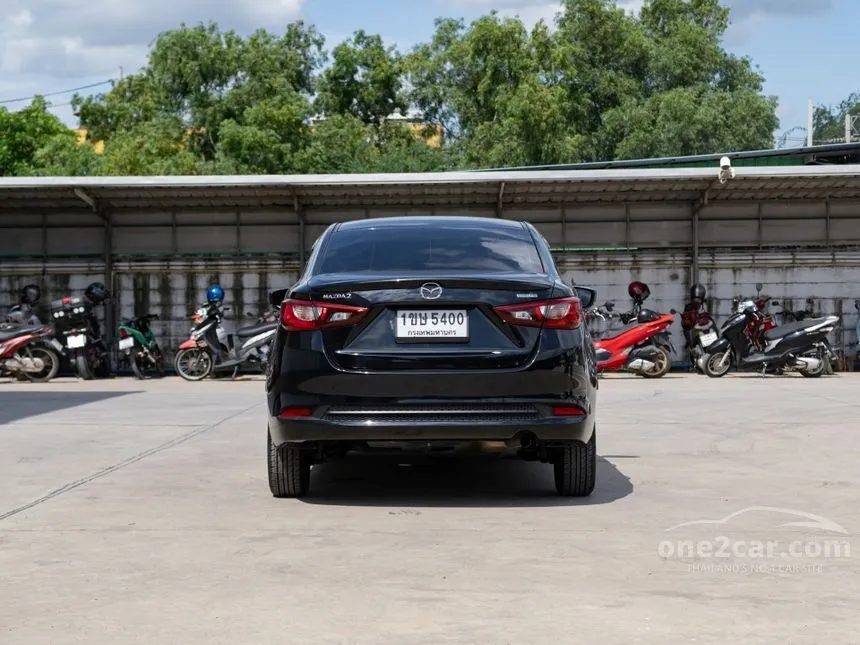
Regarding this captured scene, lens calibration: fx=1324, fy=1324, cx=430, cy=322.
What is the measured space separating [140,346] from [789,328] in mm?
9869

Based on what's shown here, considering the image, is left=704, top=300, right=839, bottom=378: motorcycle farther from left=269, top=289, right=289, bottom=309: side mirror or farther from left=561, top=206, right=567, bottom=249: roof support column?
left=269, top=289, right=289, bottom=309: side mirror

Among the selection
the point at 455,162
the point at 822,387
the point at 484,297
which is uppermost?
the point at 455,162

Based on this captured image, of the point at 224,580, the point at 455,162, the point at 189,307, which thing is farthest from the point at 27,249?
the point at 455,162

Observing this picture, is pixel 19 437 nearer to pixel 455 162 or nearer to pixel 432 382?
pixel 432 382

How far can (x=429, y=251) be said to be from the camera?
24.2 feet

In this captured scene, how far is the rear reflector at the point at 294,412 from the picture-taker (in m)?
6.76

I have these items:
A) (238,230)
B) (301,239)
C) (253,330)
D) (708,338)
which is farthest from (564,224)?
(253,330)

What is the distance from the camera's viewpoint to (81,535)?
20.3 feet

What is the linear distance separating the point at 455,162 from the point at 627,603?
48883 millimetres

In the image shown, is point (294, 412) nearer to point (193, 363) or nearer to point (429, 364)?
point (429, 364)

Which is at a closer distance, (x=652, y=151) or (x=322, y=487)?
(x=322, y=487)

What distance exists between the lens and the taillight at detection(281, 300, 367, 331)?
674 cm

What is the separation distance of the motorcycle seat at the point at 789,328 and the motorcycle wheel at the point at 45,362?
1078cm

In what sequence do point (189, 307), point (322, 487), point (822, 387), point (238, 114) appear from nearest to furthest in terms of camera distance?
point (322, 487)
point (822, 387)
point (189, 307)
point (238, 114)
